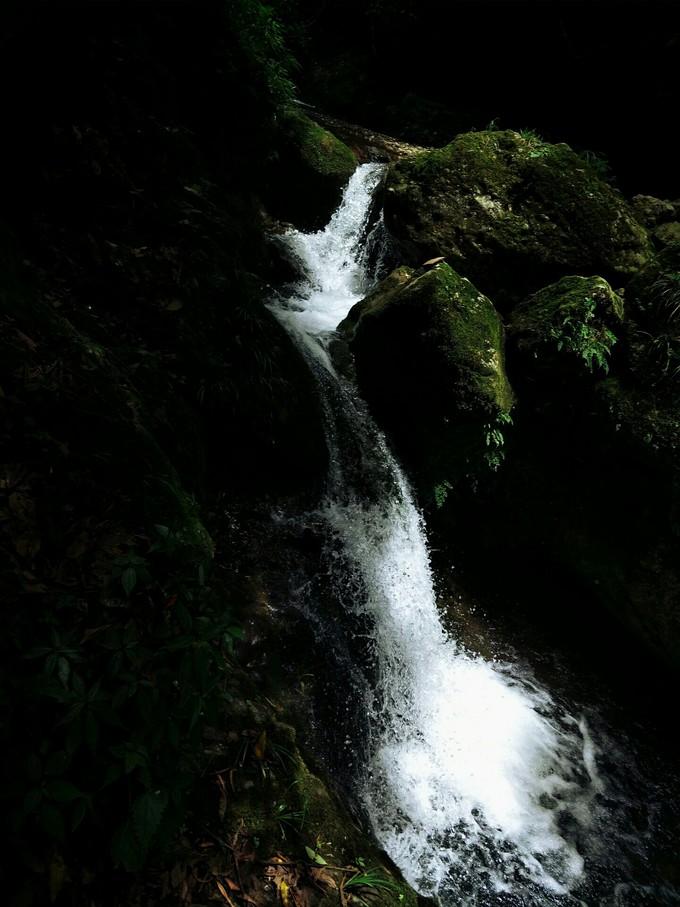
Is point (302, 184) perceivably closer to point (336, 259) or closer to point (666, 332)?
point (336, 259)

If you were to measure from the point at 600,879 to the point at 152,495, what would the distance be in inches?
181

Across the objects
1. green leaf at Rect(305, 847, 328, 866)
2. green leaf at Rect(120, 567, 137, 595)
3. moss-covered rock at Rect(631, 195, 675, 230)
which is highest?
moss-covered rock at Rect(631, 195, 675, 230)

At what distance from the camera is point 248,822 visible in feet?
6.46

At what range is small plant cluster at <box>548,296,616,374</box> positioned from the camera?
16.9ft

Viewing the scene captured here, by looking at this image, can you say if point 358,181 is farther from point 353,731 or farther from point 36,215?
point 353,731

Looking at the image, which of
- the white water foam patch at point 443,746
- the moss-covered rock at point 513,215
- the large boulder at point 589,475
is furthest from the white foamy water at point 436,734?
the moss-covered rock at point 513,215

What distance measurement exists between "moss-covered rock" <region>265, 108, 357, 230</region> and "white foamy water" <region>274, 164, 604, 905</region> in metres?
4.87

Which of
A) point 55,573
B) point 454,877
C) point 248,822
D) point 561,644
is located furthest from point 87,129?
point 561,644

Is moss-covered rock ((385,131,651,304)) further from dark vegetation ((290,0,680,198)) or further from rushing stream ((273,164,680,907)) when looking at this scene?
dark vegetation ((290,0,680,198))

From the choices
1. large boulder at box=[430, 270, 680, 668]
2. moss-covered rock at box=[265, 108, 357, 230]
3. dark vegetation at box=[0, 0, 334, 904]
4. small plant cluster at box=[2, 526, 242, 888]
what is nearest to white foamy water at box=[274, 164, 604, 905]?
dark vegetation at box=[0, 0, 334, 904]

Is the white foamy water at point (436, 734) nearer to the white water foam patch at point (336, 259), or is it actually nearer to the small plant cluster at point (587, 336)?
the white water foam patch at point (336, 259)

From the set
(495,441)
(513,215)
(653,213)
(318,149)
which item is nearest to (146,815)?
(495,441)

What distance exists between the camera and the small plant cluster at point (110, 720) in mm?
1313

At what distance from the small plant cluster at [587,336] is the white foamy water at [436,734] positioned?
2.46 m
